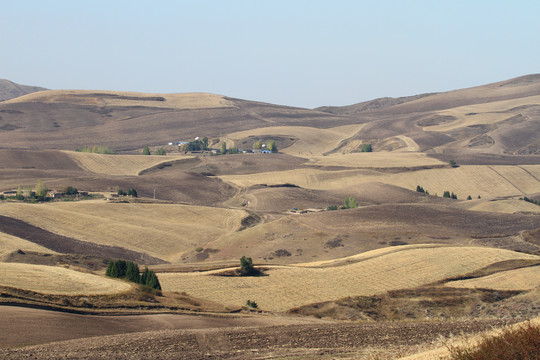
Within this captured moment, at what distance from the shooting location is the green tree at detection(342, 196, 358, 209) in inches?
4127

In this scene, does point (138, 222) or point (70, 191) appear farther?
point (70, 191)

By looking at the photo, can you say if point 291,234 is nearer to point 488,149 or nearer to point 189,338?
point 189,338

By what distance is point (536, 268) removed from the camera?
179 ft

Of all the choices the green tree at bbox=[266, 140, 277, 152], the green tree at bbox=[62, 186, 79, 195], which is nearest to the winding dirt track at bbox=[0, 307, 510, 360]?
the green tree at bbox=[62, 186, 79, 195]

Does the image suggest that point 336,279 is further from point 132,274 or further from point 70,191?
point 70,191

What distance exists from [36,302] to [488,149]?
165 metres

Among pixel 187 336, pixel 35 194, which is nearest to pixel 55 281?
pixel 187 336

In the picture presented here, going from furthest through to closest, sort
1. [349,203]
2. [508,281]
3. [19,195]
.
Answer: [349,203]
[19,195]
[508,281]

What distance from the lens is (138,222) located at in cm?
8781

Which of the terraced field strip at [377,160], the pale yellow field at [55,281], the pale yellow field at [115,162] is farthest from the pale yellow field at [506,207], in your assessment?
the pale yellow field at [55,281]

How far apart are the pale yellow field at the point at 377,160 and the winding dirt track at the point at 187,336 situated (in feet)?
384

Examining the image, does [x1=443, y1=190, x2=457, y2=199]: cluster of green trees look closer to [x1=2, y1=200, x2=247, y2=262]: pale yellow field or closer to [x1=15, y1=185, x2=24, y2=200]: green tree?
[x1=2, y1=200, x2=247, y2=262]: pale yellow field

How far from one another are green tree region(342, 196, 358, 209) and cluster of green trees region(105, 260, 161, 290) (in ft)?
207

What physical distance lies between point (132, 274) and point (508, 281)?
2726 centimetres
